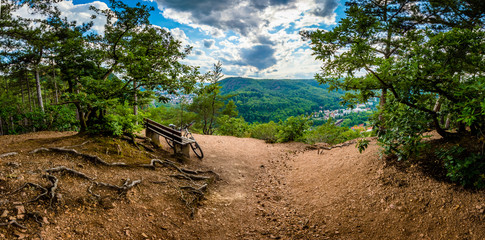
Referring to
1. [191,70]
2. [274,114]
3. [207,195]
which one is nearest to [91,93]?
[191,70]

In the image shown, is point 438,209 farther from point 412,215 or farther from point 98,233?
point 98,233

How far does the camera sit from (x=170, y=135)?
24.4 ft

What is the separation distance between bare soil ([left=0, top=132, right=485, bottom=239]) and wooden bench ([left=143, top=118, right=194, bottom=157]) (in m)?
0.77

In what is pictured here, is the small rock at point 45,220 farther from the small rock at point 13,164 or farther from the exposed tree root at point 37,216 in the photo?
the small rock at point 13,164

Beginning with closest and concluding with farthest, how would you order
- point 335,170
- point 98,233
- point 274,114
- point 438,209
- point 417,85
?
1. point 98,233
2. point 438,209
3. point 417,85
4. point 335,170
5. point 274,114

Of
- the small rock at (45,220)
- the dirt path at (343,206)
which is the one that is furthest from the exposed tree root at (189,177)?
the small rock at (45,220)

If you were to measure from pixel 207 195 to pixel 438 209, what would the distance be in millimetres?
4950

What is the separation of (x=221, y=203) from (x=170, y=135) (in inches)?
133

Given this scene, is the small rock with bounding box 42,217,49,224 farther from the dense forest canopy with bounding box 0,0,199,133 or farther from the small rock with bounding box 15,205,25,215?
the dense forest canopy with bounding box 0,0,199,133

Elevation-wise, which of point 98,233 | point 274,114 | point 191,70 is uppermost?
point 191,70

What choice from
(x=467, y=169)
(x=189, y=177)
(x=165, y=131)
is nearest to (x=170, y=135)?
(x=165, y=131)

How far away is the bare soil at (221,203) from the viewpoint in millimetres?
3123

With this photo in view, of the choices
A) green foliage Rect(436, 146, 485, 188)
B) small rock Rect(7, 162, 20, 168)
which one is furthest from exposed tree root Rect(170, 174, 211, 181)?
→ green foliage Rect(436, 146, 485, 188)

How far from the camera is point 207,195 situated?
563cm
